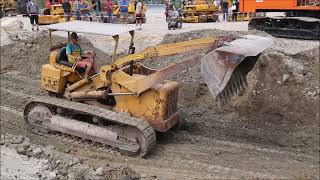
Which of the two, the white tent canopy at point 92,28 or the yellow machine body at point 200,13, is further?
the yellow machine body at point 200,13

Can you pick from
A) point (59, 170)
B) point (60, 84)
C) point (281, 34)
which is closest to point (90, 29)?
point (60, 84)

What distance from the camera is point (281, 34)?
15.3 m

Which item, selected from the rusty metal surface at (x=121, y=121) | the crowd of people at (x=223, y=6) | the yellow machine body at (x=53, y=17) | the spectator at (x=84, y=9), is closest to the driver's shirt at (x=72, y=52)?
the rusty metal surface at (x=121, y=121)

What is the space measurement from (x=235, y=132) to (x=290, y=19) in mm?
7160

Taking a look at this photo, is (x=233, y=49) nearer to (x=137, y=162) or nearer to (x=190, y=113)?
(x=137, y=162)

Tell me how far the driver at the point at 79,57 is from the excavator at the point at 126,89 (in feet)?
0.43

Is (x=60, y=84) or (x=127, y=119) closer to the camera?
(x=127, y=119)

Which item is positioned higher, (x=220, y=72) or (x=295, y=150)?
(x=220, y=72)

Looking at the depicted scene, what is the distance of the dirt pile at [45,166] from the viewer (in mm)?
7477

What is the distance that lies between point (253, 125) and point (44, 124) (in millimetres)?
4488

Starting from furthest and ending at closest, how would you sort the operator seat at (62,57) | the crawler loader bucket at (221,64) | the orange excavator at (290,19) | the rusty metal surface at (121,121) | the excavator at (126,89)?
the orange excavator at (290,19), the operator seat at (62,57), the rusty metal surface at (121,121), the excavator at (126,89), the crawler loader bucket at (221,64)

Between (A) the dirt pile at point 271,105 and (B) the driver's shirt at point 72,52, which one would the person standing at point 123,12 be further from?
(B) the driver's shirt at point 72,52

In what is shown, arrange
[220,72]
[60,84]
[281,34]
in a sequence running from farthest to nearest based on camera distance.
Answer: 1. [281,34]
2. [60,84]
3. [220,72]

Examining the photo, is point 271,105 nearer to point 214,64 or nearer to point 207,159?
point 207,159
